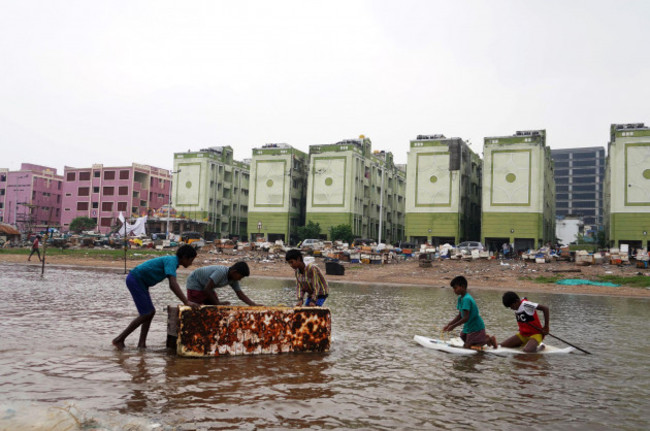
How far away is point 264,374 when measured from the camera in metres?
6.40

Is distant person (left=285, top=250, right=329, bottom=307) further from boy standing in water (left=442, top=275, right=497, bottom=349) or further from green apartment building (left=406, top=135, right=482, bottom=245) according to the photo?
green apartment building (left=406, top=135, right=482, bottom=245)

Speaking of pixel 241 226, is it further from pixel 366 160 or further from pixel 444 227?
pixel 444 227

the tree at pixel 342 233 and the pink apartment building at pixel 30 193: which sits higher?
the pink apartment building at pixel 30 193

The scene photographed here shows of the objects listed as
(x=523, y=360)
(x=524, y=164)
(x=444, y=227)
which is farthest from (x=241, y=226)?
(x=523, y=360)

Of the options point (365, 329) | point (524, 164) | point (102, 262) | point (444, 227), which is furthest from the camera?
point (444, 227)

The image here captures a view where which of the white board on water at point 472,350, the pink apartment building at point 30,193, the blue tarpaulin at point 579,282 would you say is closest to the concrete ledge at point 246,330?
the white board on water at point 472,350

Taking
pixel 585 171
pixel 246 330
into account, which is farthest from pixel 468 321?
pixel 585 171

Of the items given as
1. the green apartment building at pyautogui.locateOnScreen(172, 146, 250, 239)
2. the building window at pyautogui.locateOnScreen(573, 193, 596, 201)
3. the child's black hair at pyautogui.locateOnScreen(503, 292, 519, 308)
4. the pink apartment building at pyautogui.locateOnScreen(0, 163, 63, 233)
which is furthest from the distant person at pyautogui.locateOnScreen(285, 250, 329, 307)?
the building window at pyautogui.locateOnScreen(573, 193, 596, 201)

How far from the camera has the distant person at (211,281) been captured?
7.50 m

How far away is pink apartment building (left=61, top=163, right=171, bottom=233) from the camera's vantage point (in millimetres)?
89938

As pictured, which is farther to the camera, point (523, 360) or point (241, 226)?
point (241, 226)

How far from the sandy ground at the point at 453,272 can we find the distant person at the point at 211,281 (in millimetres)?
18938

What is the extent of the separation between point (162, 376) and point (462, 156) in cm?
6074

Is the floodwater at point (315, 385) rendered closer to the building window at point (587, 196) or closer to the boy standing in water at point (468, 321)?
the boy standing in water at point (468, 321)
